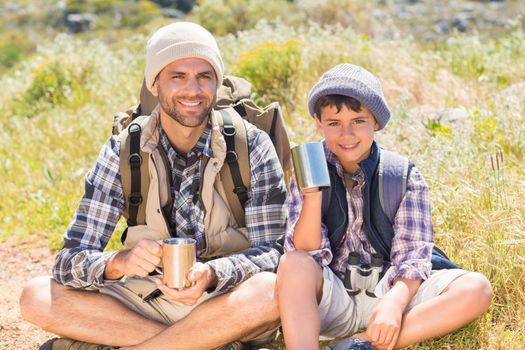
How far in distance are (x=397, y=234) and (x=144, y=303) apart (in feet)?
4.34

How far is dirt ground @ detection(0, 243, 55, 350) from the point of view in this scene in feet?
14.4

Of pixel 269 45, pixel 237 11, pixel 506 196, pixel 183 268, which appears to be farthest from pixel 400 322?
pixel 237 11

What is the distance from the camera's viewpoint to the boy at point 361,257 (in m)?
3.44

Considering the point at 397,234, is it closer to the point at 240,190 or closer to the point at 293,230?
the point at 293,230

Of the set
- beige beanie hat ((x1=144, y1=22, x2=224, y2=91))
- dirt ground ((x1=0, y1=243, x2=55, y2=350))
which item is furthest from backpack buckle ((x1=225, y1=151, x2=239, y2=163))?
dirt ground ((x1=0, y1=243, x2=55, y2=350))

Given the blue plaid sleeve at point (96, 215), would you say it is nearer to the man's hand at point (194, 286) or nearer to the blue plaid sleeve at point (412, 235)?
the man's hand at point (194, 286)

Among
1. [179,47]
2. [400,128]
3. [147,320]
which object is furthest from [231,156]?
[400,128]

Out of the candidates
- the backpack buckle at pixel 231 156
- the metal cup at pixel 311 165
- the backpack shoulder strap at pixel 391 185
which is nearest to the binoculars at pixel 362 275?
the backpack shoulder strap at pixel 391 185

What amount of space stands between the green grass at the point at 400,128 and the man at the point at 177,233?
95cm

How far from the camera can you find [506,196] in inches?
174

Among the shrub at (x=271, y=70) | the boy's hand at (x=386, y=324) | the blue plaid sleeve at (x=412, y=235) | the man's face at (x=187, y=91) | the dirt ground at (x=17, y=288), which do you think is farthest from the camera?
the shrub at (x=271, y=70)

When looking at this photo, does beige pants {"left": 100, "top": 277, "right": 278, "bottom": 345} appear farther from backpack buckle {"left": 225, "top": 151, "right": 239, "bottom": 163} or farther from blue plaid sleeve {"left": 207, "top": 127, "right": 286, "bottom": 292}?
backpack buckle {"left": 225, "top": 151, "right": 239, "bottom": 163}

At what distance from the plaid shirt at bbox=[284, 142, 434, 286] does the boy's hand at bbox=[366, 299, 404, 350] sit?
0.21 meters

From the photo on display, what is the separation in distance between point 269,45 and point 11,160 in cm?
282
